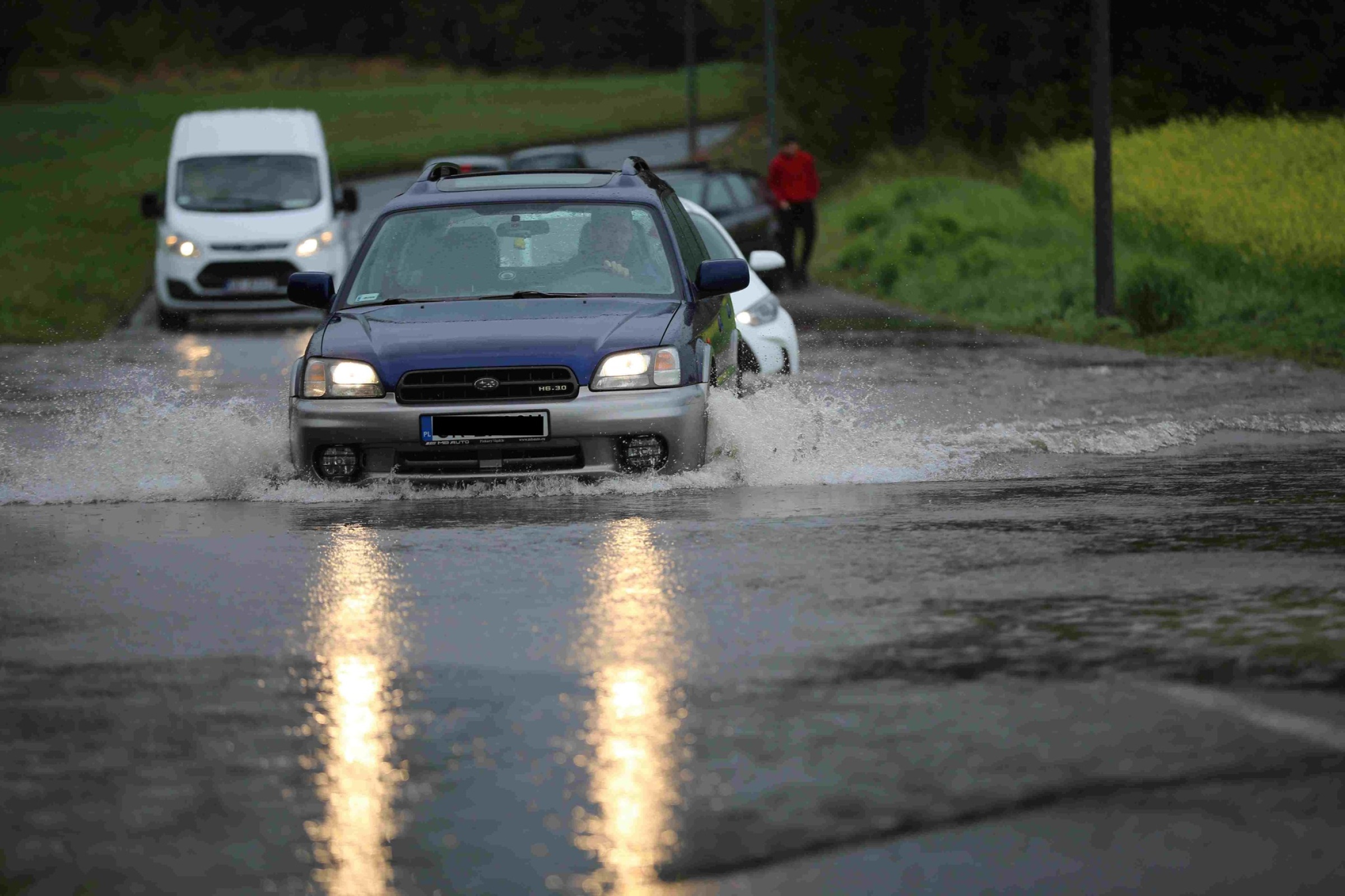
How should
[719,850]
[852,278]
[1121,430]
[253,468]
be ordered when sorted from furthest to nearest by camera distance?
1. [852,278]
2. [1121,430]
3. [253,468]
4. [719,850]

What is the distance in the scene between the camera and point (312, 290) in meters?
11.4

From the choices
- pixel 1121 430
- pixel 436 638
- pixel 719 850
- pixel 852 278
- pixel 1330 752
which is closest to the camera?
pixel 719 850

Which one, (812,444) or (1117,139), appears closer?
(812,444)

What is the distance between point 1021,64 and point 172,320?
3755 centimetres

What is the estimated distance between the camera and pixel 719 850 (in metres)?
4.77

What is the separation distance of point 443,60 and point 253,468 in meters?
117

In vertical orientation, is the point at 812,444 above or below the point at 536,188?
below

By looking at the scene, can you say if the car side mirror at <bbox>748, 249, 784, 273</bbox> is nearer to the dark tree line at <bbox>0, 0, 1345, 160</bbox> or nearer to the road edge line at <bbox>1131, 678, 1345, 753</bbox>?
the road edge line at <bbox>1131, 678, 1345, 753</bbox>

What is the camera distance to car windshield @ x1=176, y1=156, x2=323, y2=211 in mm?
25828

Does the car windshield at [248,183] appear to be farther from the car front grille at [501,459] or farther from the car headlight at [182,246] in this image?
the car front grille at [501,459]

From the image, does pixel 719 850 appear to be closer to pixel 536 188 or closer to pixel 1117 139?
pixel 536 188

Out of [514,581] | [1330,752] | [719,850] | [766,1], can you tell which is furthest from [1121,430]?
[766,1]

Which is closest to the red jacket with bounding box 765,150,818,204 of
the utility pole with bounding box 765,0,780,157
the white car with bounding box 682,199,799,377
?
the utility pole with bounding box 765,0,780,157

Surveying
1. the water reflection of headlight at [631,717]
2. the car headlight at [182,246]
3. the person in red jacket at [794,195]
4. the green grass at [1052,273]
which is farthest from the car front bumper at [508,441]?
the person in red jacket at [794,195]
